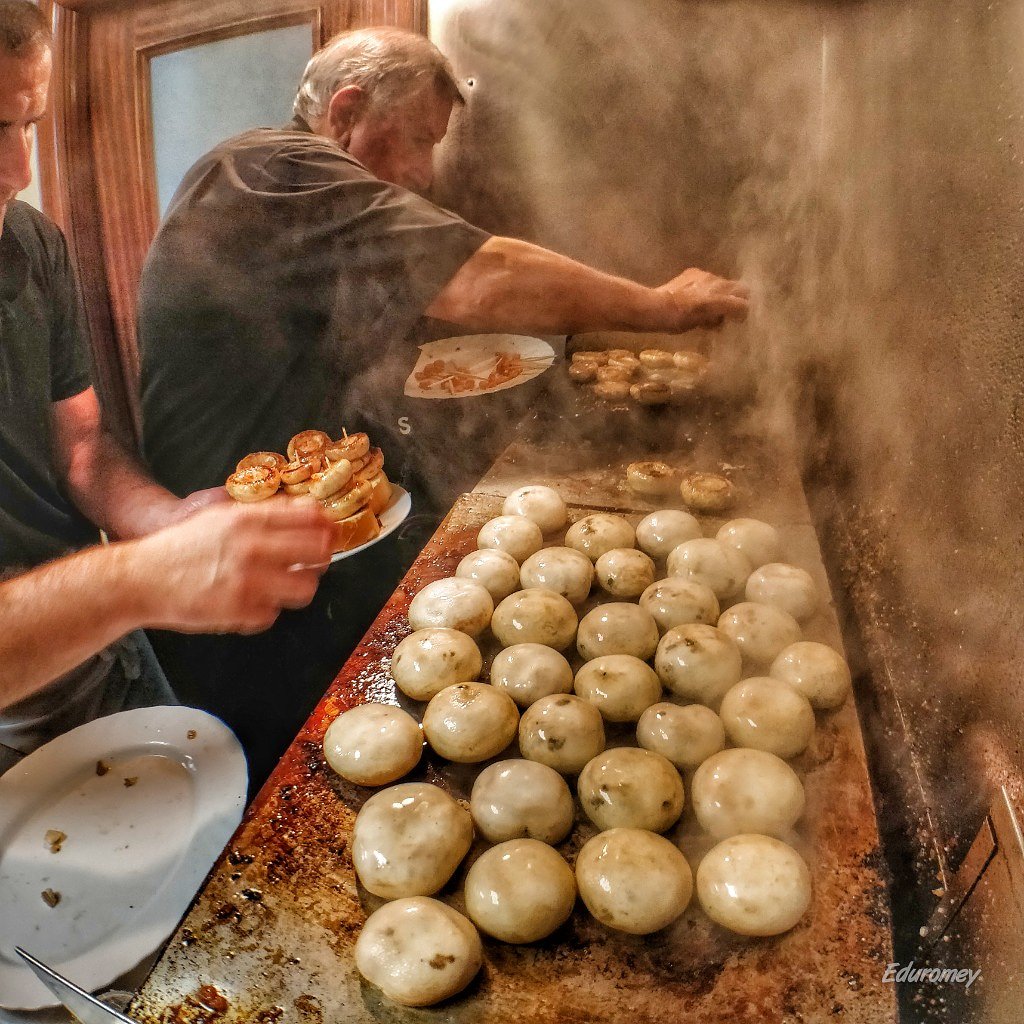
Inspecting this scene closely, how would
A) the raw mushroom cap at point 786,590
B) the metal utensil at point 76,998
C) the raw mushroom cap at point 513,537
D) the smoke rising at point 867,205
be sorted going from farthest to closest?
the raw mushroom cap at point 513,537 < the raw mushroom cap at point 786,590 < the smoke rising at point 867,205 < the metal utensil at point 76,998

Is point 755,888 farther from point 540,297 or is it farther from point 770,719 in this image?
point 540,297

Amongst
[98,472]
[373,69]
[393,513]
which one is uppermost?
[373,69]

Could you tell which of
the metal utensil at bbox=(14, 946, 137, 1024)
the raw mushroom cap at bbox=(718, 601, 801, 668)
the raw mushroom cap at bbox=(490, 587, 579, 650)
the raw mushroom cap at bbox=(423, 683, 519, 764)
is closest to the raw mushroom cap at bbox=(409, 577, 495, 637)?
the raw mushroom cap at bbox=(490, 587, 579, 650)

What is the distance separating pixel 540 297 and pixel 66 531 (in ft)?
3.15

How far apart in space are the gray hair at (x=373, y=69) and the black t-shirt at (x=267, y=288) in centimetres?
6

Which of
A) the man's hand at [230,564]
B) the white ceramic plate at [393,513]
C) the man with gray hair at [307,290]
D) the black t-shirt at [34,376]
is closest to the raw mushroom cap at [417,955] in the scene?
the man with gray hair at [307,290]

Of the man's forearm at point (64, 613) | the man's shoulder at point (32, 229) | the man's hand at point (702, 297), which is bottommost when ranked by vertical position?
the man's forearm at point (64, 613)

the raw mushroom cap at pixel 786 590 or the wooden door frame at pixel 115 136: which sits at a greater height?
the wooden door frame at pixel 115 136

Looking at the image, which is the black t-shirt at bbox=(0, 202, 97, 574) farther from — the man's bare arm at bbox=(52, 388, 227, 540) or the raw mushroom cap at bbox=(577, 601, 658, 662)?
the raw mushroom cap at bbox=(577, 601, 658, 662)

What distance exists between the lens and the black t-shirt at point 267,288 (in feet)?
3.74

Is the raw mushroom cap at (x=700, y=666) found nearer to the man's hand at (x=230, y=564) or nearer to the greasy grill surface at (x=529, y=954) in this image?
the greasy grill surface at (x=529, y=954)

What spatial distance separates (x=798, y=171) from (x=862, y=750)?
53.1 inches

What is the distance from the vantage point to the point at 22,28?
0.95m

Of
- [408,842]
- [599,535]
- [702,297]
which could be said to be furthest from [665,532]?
[408,842]
